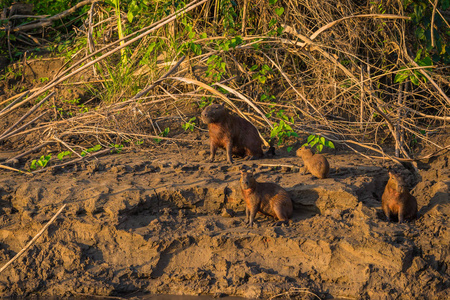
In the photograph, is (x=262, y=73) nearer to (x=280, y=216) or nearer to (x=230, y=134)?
(x=230, y=134)

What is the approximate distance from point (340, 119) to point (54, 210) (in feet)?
→ 14.2

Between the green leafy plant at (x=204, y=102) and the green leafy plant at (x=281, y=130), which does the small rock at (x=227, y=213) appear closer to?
the green leafy plant at (x=281, y=130)

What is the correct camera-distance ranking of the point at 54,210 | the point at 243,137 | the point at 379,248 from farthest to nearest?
the point at 243,137 < the point at 54,210 < the point at 379,248

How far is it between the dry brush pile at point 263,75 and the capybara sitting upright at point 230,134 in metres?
0.40

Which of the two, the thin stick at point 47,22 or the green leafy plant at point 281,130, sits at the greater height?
the thin stick at point 47,22

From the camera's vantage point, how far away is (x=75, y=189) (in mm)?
6016

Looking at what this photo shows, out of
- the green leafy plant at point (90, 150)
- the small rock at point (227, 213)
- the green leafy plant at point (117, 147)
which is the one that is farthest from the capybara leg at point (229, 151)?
the green leafy plant at point (90, 150)

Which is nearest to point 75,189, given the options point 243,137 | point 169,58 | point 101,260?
point 101,260

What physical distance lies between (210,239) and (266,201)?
2.27 ft

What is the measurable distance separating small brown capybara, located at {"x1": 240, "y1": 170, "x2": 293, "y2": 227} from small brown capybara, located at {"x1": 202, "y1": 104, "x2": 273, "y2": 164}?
4.07 ft

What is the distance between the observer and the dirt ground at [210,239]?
5.12 m

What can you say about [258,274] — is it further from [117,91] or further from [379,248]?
[117,91]

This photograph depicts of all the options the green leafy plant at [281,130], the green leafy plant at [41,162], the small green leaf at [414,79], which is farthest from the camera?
the small green leaf at [414,79]

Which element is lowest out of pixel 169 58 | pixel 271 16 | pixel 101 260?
pixel 101 260
